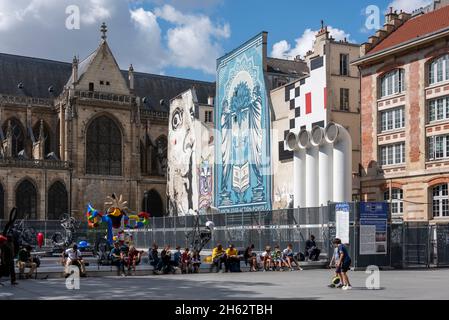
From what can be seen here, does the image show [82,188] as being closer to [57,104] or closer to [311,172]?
[57,104]

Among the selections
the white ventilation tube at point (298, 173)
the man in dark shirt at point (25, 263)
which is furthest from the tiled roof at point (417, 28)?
the man in dark shirt at point (25, 263)

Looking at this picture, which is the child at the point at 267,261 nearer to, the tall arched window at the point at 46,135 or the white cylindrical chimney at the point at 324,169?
the white cylindrical chimney at the point at 324,169

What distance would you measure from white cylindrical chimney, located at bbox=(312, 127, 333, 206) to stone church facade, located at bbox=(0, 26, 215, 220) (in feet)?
105

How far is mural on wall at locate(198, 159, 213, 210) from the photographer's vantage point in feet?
198

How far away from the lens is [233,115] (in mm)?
56844

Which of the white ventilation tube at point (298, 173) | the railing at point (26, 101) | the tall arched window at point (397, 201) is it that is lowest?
the tall arched window at point (397, 201)

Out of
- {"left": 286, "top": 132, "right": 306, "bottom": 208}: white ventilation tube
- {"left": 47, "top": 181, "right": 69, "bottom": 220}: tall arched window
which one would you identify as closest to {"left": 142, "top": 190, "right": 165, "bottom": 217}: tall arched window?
{"left": 47, "top": 181, "right": 69, "bottom": 220}: tall arched window

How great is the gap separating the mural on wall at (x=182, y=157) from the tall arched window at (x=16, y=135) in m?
15.5

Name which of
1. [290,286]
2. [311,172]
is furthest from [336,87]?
[290,286]

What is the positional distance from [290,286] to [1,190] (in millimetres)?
48572

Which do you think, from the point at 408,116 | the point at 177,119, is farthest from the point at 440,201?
the point at 177,119

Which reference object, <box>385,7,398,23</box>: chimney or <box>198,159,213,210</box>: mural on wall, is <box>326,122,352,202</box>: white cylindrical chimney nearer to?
<box>385,7,398,23</box>: chimney

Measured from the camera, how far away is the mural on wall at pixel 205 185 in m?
60.5

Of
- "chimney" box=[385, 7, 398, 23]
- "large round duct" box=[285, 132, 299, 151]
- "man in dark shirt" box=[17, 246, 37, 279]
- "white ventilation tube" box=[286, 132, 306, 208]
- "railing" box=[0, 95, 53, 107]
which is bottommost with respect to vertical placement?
"man in dark shirt" box=[17, 246, 37, 279]
